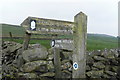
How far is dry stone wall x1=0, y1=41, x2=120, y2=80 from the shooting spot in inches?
255

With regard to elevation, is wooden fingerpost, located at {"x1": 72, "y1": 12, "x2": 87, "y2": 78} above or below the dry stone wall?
above

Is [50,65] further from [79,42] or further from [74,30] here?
[74,30]

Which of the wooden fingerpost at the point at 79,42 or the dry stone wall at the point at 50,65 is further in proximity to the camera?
the dry stone wall at the point at 50,65

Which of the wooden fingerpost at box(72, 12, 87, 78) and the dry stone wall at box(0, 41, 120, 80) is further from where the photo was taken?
the dry stone wall at box(0, 41, 120, 80)

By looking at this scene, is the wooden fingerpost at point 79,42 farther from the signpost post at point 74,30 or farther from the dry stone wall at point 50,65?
the dry stone wall at point 50,65

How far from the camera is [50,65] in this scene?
22.0ft

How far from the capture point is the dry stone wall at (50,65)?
647 centimetres

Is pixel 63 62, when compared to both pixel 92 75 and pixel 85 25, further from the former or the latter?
pixel 85 25

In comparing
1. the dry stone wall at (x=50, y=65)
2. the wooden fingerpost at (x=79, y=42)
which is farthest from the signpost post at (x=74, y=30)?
the dry stone wall at (x=50, y=65)

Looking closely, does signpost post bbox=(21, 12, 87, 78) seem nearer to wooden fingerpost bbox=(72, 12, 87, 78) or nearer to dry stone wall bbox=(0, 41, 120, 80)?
wooden fingerpost bbox=(72, 12, 87, 78)

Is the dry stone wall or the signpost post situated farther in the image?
the dry stone wall

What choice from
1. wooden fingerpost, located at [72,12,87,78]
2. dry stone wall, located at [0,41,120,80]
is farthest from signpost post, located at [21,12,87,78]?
dry stone wall, located at [0,41,120,80]

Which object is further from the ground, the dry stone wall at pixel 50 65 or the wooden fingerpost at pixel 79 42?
the wooden fingerpost at pixel 79 42

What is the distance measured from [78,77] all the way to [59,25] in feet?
5.39
